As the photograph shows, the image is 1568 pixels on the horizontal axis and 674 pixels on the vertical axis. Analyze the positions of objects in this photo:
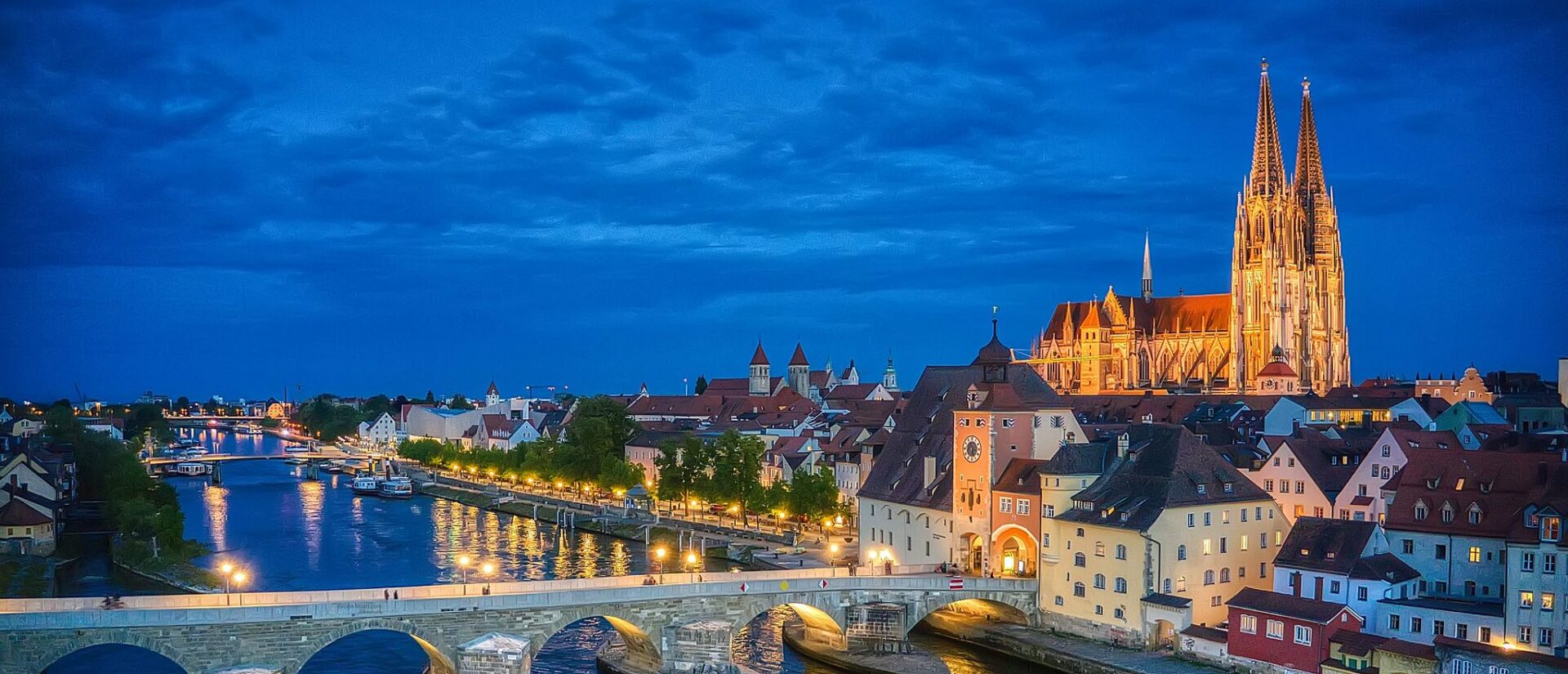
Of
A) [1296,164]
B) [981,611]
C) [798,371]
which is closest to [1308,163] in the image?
[1296,164]

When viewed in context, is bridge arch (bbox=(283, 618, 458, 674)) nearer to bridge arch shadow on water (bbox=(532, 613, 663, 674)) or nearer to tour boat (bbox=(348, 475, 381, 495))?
bridge arch shadow on water (bbox=(532, 613, 663, 674))

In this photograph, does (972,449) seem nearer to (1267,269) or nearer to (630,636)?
(630,636)

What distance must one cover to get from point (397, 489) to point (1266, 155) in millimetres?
104645

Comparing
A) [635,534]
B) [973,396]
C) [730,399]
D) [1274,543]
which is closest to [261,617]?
[973,396]

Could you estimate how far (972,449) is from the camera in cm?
6191

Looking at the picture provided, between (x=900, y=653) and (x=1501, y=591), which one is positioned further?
(x=900, y=653)

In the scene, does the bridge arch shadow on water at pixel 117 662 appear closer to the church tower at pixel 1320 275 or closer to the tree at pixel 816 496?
the tree at pixel 816 496

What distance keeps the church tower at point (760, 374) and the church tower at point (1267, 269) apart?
6004cm

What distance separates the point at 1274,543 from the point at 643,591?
26.9m

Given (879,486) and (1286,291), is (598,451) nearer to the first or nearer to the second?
(879,486)

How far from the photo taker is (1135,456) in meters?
56.4

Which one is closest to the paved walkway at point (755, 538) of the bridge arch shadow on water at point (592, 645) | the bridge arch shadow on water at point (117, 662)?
the bridge arch shadow on water at point (592, 645)

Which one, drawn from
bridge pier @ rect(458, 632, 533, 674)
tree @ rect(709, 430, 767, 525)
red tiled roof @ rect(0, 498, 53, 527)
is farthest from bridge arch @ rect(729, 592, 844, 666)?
red tiled roof @ rect(0, 498, 53, 527)

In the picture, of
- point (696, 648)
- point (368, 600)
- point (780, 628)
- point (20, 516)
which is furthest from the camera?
point (20, 516)
